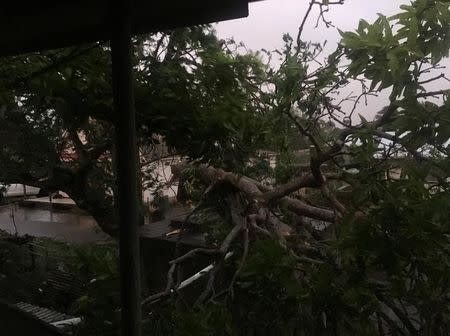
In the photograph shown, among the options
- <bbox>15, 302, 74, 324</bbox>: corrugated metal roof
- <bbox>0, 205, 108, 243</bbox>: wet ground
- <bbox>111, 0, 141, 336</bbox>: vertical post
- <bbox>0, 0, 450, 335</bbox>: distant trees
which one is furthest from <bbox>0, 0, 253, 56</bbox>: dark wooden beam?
<bbox>0, 205, 108, 243</bbox>: wet ground

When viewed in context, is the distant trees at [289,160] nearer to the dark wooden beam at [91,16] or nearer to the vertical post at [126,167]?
the vertical post at [126,167]

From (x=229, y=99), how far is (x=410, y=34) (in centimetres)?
93

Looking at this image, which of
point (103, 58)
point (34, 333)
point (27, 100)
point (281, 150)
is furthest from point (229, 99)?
point (34, 333)

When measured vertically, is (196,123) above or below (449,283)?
above

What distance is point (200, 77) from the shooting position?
2.13m

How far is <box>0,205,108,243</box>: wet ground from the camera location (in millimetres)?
4828

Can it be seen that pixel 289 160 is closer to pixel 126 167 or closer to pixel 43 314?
pixel 126 167

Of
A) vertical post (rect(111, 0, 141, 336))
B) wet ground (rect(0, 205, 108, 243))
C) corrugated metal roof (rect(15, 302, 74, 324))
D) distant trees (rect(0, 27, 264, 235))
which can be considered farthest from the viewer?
wet ground (rect(0, 205, 108, 243))

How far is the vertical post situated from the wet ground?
3532 mm

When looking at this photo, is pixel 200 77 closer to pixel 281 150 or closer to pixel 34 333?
pixel 281 150

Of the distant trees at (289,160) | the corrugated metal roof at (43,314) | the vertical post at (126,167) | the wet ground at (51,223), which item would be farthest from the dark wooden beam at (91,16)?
the wet ground at (51,223)

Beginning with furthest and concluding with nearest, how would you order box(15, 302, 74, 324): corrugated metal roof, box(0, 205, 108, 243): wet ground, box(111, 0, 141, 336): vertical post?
1. box(0, 205, 108, 243): wet ground
2. box(15, 302, 74, 324): corrugated metal roof
3. box(111, 0, 141, 336): vertical post

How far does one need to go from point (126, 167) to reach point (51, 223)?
5011mm

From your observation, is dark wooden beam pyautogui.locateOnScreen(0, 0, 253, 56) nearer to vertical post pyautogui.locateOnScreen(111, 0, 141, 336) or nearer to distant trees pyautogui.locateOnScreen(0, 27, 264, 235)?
vertical post pyautogui.locateOnScreen(111, 0, 141, 336)
